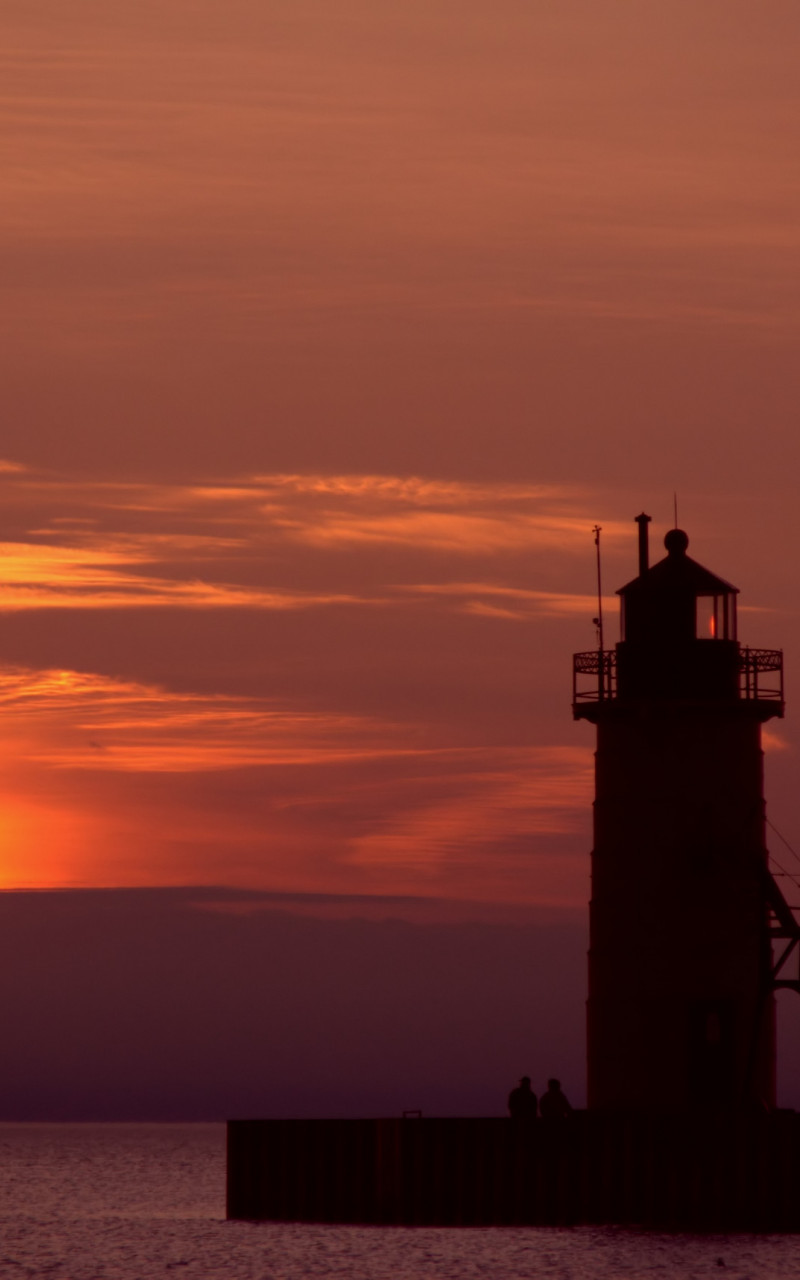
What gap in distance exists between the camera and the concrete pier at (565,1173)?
41125mm

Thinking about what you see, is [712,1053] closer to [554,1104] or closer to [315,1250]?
[554,1104]

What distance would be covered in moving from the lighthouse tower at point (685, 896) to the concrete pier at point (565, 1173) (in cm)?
178

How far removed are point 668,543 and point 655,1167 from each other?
41.3 ft

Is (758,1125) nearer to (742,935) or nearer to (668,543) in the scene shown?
(742,935)

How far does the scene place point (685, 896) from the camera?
144 feet

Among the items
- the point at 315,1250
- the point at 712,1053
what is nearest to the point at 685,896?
the point at 712,1053

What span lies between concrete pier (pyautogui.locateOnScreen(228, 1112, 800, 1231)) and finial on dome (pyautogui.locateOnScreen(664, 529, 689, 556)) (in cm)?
1140

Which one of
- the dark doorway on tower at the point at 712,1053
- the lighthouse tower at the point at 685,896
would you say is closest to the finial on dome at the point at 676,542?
the lighthouse tower at the point at 685,896

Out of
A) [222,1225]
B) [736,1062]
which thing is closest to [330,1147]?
[736,1062]

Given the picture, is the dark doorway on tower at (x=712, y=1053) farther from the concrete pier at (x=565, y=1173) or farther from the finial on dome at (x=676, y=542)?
the finial on dome at (x=676, y=542)

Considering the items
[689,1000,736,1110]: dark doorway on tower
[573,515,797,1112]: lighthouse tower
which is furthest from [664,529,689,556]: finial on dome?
[689,1000,736,1110]: dark doorway on tower

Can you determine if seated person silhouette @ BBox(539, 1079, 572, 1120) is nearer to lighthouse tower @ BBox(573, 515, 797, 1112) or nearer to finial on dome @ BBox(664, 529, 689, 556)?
lighthouse tower @ BBox(573, 515, 797, 1112)

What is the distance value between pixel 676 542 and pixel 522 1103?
38.4 ft

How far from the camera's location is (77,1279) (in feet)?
172
